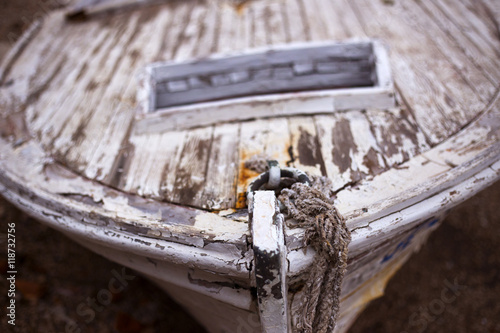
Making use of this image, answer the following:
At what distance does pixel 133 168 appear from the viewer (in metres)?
1.43

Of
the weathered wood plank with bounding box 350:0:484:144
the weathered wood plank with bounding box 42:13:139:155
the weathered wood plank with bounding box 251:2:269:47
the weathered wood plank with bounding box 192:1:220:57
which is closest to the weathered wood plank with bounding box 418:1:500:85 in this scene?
the weathered wood plank with bounding box 350:0:484:144

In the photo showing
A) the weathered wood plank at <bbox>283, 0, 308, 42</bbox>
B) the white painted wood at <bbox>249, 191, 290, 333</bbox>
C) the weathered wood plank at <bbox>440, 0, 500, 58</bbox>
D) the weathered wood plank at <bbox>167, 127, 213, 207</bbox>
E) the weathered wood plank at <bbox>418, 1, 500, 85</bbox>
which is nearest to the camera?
the white painted wood at <bbox>249, 191, 290, 333</bbox>

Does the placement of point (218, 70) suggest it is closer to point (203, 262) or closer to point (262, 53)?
point (262, 53)

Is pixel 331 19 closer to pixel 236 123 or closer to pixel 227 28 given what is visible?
pixel 227 28

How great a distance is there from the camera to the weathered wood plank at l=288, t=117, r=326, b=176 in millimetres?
1322

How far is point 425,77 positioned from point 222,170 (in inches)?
42.7

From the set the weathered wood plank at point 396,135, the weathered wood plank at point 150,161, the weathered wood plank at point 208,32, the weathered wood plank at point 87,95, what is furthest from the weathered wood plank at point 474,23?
the weathered wood plank at point 87,95

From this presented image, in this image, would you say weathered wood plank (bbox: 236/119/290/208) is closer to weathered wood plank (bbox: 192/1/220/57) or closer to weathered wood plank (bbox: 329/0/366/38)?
weathered wood plank (bbox: 192/1/220/57)

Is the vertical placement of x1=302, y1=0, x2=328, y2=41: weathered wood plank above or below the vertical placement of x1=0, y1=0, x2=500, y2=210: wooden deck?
→ above

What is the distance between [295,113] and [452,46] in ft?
3.48

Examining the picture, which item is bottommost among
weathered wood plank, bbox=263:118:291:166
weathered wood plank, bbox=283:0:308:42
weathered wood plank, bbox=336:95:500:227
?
weathered wood plank, bbox=336:95:500:227

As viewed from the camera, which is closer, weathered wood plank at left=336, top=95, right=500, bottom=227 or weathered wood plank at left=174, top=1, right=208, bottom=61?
weathered wood plank at left=336, top=95, right=500, bottom=227

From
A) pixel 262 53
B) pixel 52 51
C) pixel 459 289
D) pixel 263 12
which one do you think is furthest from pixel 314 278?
pixel 52 51

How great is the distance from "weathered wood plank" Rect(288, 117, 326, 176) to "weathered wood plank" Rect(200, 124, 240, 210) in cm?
22
